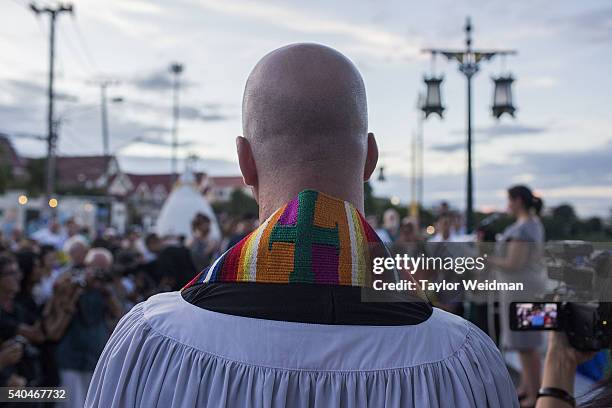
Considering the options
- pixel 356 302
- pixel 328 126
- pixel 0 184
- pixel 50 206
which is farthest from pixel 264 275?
pixel 0 184

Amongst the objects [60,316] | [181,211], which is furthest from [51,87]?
[60,316]

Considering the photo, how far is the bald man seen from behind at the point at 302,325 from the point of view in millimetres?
1172

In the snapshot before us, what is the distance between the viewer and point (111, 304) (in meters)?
5.39

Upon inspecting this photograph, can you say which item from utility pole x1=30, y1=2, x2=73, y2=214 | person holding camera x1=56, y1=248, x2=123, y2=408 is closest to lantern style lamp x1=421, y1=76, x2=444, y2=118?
person holding camera x1=56, y1=248, x2=123, y2=408

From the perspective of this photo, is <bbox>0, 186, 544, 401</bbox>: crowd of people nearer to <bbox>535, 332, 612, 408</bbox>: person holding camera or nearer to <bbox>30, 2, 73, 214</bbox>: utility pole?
<bbox>535, 332, 612, 408</bbox>: person holding camera

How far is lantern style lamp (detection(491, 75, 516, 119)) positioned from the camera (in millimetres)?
8836

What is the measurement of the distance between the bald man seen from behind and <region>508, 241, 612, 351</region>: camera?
615 millimetres

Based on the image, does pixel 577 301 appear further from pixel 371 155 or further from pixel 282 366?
pixel 282 366

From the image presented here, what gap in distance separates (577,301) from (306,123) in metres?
1.08

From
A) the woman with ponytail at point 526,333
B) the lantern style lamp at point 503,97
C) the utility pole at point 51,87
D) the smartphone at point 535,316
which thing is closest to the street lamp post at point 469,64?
the lantern style lamp at point 503,97

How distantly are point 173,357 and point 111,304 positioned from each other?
4.46 m

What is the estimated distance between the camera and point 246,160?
136cm

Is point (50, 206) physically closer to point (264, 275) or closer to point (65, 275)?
point (65, 275)

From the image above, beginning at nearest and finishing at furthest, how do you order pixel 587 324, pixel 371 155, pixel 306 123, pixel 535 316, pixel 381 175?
pixel 306 123, pixel 371 155, pixel 587 324, pixel 535 316, pixel 381 175
